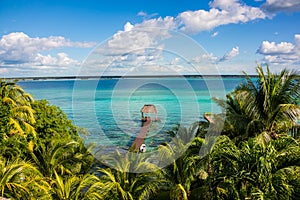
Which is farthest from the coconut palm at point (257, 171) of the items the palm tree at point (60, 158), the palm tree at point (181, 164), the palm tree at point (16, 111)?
the palm tree at point (16, 111)

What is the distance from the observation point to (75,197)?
768cm

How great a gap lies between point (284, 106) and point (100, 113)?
174 ft

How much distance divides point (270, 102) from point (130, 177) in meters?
5.41

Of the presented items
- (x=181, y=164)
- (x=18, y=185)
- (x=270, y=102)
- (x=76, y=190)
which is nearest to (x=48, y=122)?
(x=181, y=164)

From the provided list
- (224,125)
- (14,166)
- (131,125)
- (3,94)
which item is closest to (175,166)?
(224,125)

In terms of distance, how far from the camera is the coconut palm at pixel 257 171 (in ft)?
21.6

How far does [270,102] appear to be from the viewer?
10789mm

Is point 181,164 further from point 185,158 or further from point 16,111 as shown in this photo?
point 16,111

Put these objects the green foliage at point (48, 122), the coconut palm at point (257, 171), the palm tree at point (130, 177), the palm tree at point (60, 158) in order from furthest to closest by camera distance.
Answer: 1. the green foliage at point (48, 122)
2. the palm tree at point (60, 158)
3. the palm tree at point (130, 177)
4. the coconut palm at point (257, 171)

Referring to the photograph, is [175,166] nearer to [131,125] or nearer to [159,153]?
[159,153]

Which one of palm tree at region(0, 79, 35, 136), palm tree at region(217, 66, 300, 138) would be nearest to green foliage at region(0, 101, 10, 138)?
palm tree at region(0, 79, 35, 136)

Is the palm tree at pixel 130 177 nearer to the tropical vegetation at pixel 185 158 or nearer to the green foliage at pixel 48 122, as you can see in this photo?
the tropical vegetation at pixel 185 158

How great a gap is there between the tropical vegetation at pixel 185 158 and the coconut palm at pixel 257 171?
0.02 m

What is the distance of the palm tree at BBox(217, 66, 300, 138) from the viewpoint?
10656 mm
